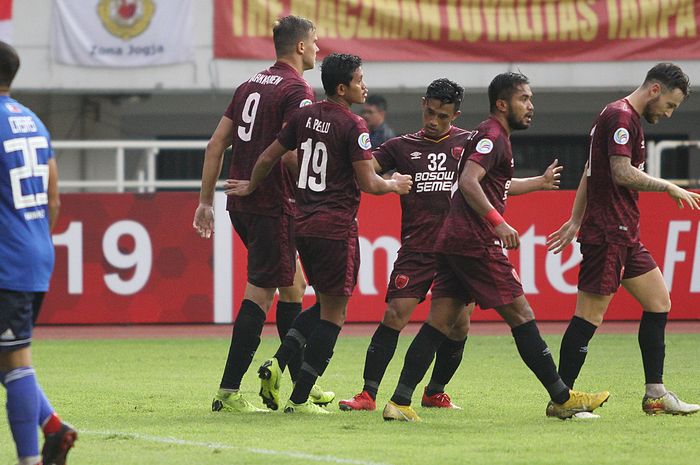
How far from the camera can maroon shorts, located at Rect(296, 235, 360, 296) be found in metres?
7.82

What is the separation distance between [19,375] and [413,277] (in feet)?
9.97

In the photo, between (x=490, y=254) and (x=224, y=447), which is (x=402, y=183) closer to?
(x=490, y=254)

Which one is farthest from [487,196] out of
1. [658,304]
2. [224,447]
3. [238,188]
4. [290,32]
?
[224,447]

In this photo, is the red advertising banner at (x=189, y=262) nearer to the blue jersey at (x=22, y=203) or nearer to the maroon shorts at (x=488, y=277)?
the maroon shorts at (x=488, y=277)

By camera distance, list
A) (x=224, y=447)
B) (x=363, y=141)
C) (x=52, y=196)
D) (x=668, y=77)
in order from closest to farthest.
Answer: (x=52, y=196) → (x=224, y=447) → (x=363, y=141) → (x=668, y=77)

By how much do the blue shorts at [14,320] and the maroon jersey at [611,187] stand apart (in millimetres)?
3547

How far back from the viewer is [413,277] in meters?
8.20

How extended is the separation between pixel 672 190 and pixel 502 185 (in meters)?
0.94

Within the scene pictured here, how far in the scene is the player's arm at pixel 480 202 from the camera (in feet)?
23.3

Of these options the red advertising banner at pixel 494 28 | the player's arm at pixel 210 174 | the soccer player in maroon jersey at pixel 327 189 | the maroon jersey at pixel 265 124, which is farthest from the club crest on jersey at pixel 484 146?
the red advertising banner at pixel 494 28

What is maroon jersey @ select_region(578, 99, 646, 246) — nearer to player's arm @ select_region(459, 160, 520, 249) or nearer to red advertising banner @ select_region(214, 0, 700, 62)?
player's arm @ select_region(459, 160, 520, 249)

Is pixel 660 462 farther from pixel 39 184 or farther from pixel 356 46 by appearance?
pixel 356 46

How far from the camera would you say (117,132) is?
20.5 meters

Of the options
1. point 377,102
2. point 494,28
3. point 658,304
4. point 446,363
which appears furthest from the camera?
point 494,28
